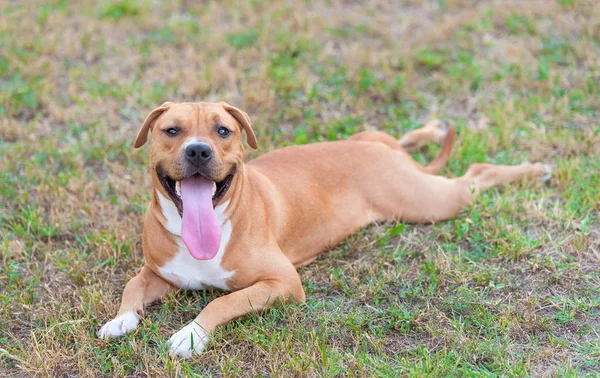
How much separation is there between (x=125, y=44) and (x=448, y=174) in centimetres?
447

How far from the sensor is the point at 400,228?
5.93 m

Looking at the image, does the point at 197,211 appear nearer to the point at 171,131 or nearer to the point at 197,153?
the point at 197,153

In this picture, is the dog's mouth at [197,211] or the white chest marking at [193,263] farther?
the white chest marking at [193,263]

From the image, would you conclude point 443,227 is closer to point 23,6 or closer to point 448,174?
point 448,174

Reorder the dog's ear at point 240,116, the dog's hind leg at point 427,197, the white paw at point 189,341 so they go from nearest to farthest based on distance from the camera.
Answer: the white paw at point 189,341 < the dog's ear at point 240,116 < the dog's hind leg at point 427,197

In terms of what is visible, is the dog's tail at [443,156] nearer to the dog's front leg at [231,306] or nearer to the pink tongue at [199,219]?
the dog's front leg at [231,306]

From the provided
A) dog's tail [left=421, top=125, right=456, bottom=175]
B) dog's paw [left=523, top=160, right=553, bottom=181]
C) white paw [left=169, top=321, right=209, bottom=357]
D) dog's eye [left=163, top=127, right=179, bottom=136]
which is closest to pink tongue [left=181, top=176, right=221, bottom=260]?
dog's eye [left=163, top=127, right=179, bottom=136]

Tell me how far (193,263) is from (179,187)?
0.54m

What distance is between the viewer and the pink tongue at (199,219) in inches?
186

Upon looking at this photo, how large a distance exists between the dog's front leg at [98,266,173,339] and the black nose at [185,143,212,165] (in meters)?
1.04

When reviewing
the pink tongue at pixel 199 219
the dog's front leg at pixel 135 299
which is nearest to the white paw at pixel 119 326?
the dog's front leg at pixel 135 299

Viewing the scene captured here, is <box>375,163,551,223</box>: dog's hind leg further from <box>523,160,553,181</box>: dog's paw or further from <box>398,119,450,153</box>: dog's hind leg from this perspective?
<box>398,119,450,153</box>: dog's hind leg

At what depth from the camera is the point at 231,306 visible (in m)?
4.78

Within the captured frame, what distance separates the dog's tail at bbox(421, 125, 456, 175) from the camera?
657 centimetres
